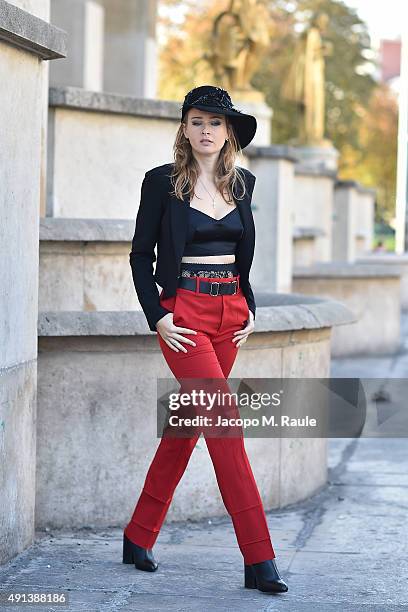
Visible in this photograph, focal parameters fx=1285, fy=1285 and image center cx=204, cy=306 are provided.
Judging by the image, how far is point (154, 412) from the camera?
5.95 meters

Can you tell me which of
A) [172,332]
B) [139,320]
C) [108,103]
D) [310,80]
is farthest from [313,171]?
[172,332]

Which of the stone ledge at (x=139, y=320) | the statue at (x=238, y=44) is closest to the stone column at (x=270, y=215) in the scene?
the statue at (x=238, y=44)

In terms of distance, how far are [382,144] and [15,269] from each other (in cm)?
5530

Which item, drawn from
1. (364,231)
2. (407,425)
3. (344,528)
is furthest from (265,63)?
(344,528)

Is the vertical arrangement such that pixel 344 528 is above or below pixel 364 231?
below

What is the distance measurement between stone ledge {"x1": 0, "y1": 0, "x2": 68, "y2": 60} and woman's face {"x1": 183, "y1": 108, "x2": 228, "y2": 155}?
2.43 ft

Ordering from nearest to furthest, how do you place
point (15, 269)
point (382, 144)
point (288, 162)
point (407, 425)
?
point (15, 269)
point (407, 425)
point (288, 162)
point (382, 144)

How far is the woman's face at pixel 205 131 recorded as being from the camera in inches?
192

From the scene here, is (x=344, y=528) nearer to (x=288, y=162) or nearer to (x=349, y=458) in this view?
(x=349, y=458)

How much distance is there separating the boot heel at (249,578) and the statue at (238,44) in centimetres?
1295

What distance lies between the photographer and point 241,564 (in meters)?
5.42

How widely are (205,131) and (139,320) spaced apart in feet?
3.95

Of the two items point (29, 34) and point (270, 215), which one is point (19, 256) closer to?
point (29, 34)

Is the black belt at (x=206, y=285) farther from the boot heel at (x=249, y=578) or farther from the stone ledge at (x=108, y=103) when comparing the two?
the stone ledge at (x=108, y=103)
